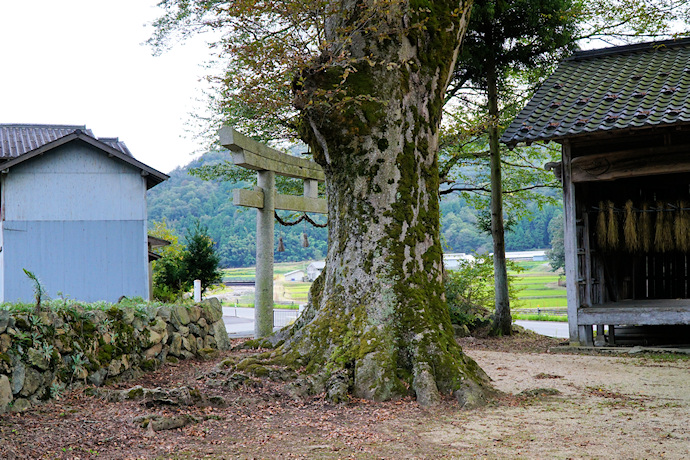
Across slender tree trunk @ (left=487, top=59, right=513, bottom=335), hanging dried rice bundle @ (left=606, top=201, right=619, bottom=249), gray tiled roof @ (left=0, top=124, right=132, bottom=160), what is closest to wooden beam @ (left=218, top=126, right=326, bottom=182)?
slender tree trunk @ (left=487, top=59, right=513, bottom=335)

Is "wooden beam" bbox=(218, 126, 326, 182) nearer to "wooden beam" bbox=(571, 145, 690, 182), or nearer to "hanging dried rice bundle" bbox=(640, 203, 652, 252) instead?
"wooden beam" bbox=(571, 145, 690, 182)

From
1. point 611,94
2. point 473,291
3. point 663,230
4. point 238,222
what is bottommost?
point 473,291

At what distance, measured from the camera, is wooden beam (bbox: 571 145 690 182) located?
10008 millimetres

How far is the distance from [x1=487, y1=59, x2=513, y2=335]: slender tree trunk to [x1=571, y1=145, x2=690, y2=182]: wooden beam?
3318 millimetres

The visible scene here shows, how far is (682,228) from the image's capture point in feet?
35.1

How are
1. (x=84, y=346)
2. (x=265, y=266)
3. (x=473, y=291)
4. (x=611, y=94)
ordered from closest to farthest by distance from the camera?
(x=84, y=346) → (x=611, y=94) → (x=265, y=266) → (x=473, y=291)

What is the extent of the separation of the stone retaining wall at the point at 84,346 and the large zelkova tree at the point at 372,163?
186cm

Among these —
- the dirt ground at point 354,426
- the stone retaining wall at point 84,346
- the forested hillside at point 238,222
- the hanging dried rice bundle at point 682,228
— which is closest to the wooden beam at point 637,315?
the hanging dried rice bundle at point 682,228

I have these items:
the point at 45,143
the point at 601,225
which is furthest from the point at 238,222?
the point at 601,225

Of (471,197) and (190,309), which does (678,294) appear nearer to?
(471,197)

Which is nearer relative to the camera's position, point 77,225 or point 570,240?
point 570,240

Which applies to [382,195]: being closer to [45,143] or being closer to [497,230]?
[497,230]

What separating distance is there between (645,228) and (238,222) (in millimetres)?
31835

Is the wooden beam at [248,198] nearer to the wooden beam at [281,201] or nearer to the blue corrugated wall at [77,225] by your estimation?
the wooden beam at [281,201]
